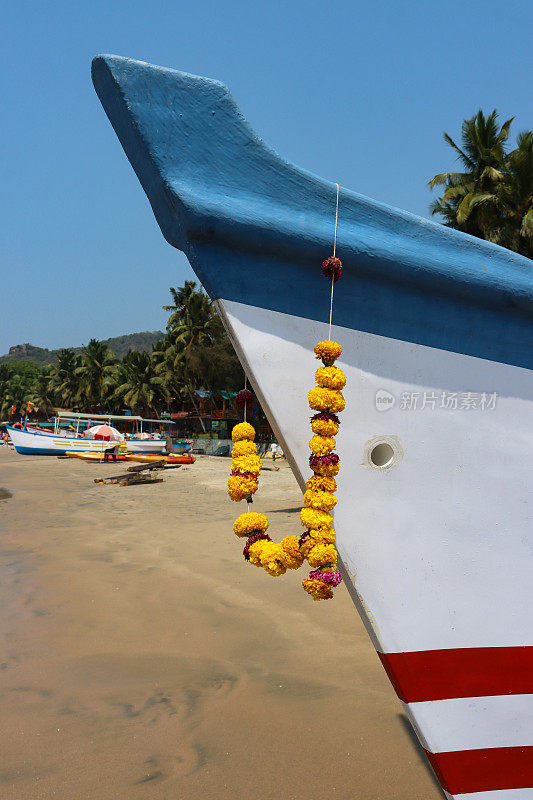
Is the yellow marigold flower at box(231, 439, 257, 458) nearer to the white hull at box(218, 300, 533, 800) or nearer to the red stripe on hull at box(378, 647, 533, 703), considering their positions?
the white hull at box(218, 300, 533, 800)

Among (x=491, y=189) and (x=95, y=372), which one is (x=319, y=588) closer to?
(x=491, y=189)

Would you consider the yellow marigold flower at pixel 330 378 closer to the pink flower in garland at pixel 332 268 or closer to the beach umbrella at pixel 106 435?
the pink flower in garland at pixel 332 268

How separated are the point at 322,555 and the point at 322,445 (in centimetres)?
35

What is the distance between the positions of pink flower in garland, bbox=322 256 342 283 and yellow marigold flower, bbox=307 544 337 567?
0.87 meters

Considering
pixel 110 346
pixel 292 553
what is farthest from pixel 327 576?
pixel 110 346

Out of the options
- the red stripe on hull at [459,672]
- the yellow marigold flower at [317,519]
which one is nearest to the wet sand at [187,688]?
the red stripe on hull at [459,672]

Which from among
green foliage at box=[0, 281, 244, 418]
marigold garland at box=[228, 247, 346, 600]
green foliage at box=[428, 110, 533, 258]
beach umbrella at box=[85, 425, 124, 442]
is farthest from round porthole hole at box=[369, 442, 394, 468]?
beach umbrella at box=[85, 425, 124, 442]

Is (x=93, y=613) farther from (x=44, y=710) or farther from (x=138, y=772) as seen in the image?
(x=138, y=772)

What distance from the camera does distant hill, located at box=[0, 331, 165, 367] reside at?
16138cm

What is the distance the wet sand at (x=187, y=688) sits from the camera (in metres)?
3.43

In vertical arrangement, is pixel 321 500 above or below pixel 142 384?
below

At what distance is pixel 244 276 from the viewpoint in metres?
1.86

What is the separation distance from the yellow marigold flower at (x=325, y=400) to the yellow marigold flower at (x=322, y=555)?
0.44 meters

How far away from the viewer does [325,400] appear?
170cm
